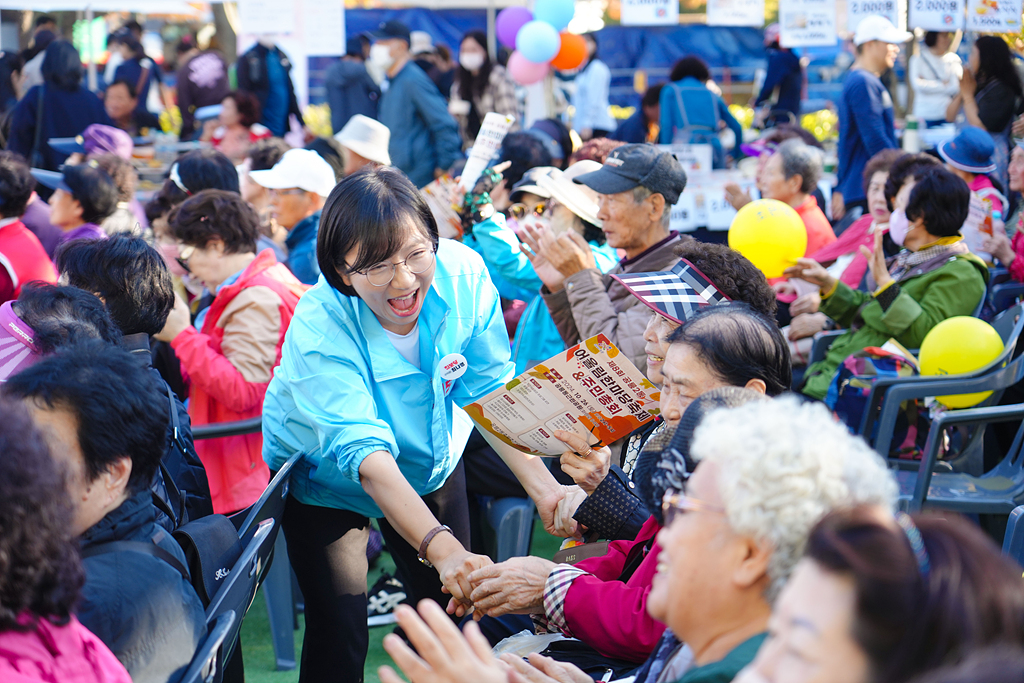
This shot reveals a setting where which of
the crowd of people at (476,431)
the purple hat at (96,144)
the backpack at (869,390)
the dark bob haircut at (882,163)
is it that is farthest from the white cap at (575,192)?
the purple hat at (96,144)

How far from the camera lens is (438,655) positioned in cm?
137

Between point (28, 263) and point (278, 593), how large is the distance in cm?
188

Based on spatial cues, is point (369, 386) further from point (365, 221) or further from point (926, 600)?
point (926, 600)

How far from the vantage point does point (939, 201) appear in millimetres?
3947

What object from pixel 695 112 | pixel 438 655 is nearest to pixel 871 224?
pixel 695 112

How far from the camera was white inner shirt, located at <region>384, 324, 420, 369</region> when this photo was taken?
2.47 meters

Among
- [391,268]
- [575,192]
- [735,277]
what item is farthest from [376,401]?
[575,192]

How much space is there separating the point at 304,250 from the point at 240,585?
285 centimetres

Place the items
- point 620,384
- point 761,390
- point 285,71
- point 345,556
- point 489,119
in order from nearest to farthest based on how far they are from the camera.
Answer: point 761,390 → point 620,384 → point 345,556 → point 489,119 → point 285,71

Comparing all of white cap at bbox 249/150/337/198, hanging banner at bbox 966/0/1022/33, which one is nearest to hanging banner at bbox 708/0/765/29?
hanging banner at bbox 966/0/1022/33

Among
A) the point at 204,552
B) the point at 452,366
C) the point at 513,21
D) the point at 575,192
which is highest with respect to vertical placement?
the point at 513,21

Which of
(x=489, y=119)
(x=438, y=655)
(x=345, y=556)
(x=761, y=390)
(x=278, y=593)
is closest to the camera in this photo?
(x=438, y=655)

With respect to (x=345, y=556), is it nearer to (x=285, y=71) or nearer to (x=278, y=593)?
(x=278, y=593)

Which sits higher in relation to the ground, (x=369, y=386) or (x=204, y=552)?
(x=369, y=386)
